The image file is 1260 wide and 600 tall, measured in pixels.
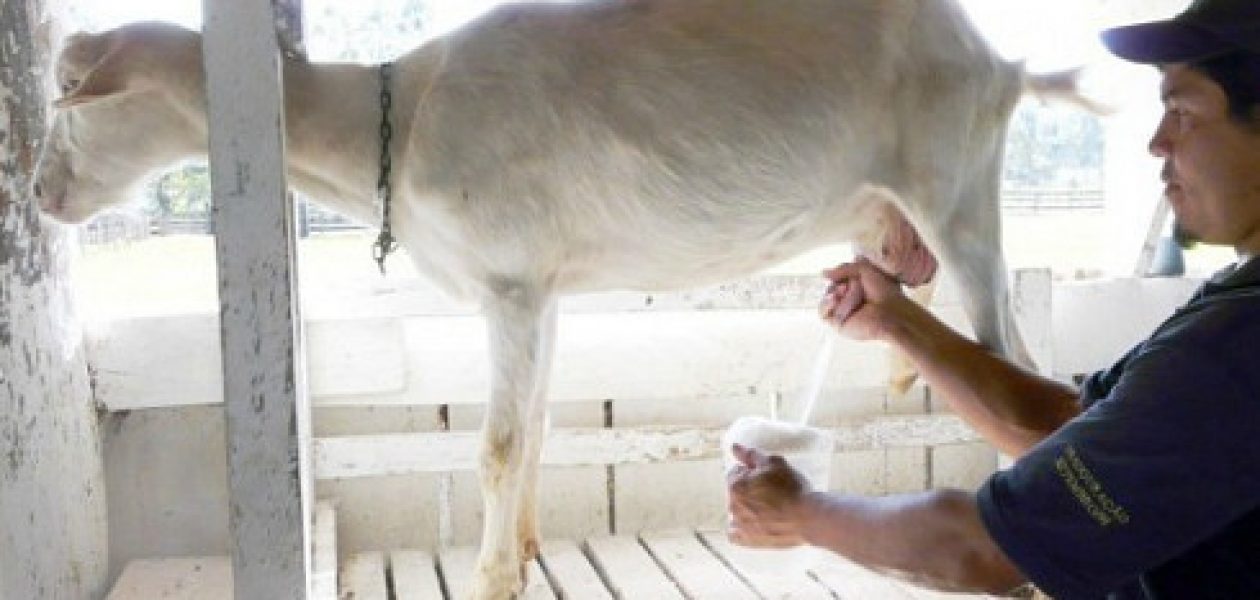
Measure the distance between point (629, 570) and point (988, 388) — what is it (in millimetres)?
1732

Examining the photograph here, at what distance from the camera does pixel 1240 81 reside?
4.69ft

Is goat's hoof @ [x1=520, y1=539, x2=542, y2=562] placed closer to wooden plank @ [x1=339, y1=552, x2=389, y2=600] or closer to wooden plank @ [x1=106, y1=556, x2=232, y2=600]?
wooden plank @ [x1=339, y1=552, x2=389, y2=600]

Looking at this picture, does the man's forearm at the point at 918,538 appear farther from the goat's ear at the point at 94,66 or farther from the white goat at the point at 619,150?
the goat's ear at the point at 94,66

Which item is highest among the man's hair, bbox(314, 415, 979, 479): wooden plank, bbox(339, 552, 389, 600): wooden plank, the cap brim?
the cap brim

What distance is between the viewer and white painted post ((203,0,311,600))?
Answer: 4.87 ft

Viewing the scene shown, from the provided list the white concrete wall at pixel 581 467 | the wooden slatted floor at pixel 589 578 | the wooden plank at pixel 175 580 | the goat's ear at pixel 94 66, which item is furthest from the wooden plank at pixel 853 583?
the goat's ear at pixel 94 66

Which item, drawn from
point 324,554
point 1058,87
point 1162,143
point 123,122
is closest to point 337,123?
point 123,122

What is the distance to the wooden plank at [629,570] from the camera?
3.35 m

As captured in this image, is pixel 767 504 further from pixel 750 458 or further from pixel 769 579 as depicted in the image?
pixel 769 579

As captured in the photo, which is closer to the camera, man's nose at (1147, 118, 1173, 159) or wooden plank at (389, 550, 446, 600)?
man's nose at (1147, 118, 1173, 159)

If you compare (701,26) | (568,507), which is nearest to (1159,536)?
(701,26)

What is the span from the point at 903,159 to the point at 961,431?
58.8 inches

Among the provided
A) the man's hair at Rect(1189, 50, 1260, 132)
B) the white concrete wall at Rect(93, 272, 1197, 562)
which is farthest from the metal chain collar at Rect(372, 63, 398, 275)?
the man's hair at Rect(1189, 50, 1260, 132)

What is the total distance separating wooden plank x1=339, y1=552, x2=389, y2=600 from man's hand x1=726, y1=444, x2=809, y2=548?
6.01 ft
